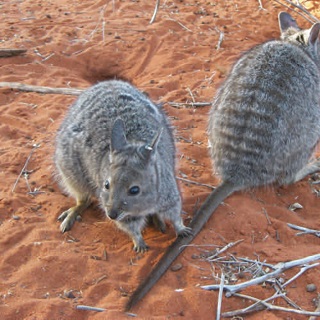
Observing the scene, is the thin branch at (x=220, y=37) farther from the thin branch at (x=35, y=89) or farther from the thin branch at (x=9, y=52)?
the thin branch at (x=9, y=52)

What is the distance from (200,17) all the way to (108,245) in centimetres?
562

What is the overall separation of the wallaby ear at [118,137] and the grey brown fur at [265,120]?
3.65 ft

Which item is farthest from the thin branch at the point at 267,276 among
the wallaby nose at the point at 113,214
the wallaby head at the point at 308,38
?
the wallaby head at the point at 308,38

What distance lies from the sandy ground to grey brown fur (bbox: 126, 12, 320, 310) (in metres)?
0.22

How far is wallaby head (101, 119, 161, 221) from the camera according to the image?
378cm

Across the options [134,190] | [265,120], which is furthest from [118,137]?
[265,120]

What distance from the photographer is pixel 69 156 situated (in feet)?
15.7

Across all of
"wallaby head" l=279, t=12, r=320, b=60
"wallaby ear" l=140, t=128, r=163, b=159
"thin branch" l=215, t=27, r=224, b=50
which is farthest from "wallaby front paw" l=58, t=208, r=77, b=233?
"thin branch" l=215, t=27, r=224, b=50

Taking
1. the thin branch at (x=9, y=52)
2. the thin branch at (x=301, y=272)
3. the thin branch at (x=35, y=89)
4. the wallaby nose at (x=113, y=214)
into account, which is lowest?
the thin branch at (x=301, y=272)

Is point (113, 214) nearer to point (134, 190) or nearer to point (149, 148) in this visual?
point (134, 190)

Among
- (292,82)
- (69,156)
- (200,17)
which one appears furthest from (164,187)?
(200,17)

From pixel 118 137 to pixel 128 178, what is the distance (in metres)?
0.32

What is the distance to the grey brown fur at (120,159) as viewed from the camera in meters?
3.84

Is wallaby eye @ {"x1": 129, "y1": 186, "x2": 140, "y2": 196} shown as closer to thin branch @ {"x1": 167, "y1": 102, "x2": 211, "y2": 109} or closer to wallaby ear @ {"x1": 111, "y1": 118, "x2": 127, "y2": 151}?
wallaby ear @ {"x1": 111, "y1": 118, "x2": 127, "y2": 151}
